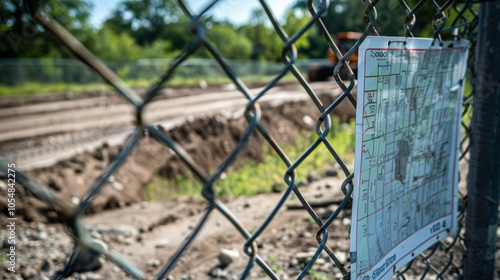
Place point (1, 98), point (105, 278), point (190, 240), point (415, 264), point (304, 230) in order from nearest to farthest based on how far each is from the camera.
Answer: point (190, 240), point (415, 264), point (105, 278), point (304, 230), point (1, 98)

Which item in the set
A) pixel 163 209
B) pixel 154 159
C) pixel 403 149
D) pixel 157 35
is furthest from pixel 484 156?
pixel 157 35

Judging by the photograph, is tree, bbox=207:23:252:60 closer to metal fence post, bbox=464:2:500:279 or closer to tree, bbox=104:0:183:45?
tree, bbox=104:0:183:45

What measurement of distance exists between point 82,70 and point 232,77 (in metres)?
22.2

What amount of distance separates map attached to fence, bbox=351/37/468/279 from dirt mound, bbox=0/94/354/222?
4.12 meters

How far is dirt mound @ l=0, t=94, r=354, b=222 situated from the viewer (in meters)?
5.51

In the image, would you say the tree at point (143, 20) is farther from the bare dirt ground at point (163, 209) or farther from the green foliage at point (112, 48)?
the bare dirt ground at point (163, 209)

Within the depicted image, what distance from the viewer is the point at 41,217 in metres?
4.73

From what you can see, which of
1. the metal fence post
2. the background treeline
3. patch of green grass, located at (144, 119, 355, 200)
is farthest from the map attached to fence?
the background treeline

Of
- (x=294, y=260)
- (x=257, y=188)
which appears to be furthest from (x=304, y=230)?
(x=257, y=188)

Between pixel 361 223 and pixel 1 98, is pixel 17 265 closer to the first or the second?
pixel 361 223

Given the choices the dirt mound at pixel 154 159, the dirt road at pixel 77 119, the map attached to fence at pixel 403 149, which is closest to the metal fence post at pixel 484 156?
the map attached to fence at pixel 403 149

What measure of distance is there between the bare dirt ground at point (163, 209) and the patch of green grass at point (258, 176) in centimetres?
19

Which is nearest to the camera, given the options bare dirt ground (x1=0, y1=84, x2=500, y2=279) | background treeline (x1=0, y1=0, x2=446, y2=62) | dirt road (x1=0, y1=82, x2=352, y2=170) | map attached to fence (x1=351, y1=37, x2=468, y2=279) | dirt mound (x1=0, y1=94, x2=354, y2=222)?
map attached to fence (x1=351, y1=37, x2=468, y2=279)

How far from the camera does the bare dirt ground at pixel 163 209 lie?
2.97 m
